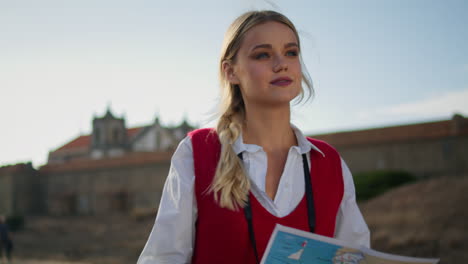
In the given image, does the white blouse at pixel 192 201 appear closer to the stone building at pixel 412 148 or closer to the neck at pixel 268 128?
the neck at pixel 268 128

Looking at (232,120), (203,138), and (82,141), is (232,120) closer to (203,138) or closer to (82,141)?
(203,138)

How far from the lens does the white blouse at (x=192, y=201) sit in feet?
6.19

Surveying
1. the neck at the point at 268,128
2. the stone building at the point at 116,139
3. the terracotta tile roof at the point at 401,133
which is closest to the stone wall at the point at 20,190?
the terracotta tile roof at the point at 401,133

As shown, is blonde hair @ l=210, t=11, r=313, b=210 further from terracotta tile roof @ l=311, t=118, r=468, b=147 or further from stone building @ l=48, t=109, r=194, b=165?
stone building @ l=48, t=109, r=194, b=165

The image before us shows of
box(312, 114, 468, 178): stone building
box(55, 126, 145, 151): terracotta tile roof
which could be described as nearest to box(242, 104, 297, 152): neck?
box(312, 114, 468, 178): stone building

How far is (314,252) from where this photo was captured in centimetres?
174

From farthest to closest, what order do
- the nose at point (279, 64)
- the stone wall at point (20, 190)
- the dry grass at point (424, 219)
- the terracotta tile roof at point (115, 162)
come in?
the stone wall at point (20, 190)
the terracotta tile roof at point (115, 162)
the dry grass at point (424, 219)
the nose at point (279, 64)

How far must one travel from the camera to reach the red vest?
1.87m

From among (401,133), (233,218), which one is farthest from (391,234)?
(233,218)

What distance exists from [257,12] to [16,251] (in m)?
18.0

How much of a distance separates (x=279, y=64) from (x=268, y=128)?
11.5 inches

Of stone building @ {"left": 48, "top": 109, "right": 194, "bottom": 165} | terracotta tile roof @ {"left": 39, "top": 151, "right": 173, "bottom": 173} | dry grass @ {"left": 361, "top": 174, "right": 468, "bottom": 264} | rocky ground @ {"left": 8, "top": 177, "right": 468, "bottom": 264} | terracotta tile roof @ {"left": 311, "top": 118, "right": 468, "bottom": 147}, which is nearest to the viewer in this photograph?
dry grass @ {"left": 361, "top": 174, "right": 468, "bottom": 264}

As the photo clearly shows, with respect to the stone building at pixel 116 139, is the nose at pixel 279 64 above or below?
above

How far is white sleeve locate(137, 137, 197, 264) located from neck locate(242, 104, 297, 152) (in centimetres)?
36
